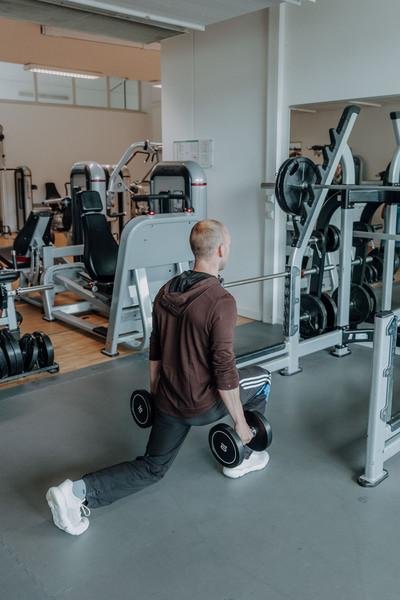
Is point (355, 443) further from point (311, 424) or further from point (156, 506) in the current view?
point (156, 506)

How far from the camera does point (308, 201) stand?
3473 mm

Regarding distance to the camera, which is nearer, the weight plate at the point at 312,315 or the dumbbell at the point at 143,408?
the dumbbell at the point at 143,408

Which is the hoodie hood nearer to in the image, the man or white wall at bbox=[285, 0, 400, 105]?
the man

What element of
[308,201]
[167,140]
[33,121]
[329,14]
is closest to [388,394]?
[308,201]

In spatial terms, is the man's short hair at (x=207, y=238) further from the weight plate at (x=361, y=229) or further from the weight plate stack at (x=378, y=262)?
the weight plate stack at (x=378, y=262)

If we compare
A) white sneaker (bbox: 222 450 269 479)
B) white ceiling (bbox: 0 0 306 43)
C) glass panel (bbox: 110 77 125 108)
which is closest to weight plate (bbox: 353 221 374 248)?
white ceiling (bbox: 0 0 306 43)

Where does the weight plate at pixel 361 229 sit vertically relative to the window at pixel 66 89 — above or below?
below

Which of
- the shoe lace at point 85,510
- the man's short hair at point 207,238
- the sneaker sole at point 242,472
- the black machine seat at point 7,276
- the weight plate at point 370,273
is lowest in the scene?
the sneaker sole at point 242,472

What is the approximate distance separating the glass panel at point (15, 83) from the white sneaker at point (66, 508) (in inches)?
424

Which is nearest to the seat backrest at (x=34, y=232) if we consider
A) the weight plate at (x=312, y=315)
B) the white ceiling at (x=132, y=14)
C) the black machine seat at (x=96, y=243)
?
the black machine seat at (x=96, y=243)

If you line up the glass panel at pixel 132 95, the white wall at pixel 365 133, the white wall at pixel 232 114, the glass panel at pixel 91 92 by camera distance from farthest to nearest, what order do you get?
the glass panel at pixel 132 95, the glass panel at pixel 91 92, the white wall at pixel 365 133, the white wall at pixel 232 114

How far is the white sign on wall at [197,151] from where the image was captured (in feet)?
16.4

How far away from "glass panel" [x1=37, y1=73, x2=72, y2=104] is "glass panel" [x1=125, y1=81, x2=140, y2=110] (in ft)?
4.59

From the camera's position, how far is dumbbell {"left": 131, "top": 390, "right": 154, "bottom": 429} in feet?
7.17
